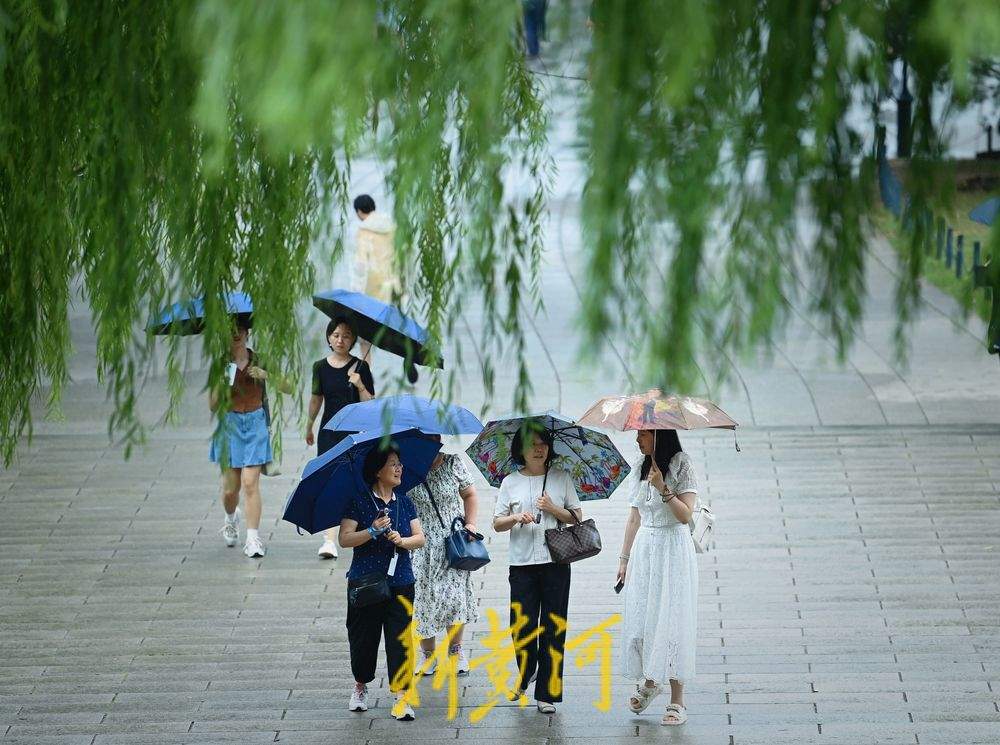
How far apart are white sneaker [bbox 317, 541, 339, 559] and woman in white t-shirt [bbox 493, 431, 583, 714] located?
3332 millimetres

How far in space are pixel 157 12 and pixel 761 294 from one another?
2285 mm

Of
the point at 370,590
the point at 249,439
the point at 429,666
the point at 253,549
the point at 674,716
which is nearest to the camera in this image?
the point at 370,590

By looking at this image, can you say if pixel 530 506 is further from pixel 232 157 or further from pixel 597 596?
pixel 232 157

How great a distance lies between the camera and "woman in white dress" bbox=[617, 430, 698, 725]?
9.37 meters

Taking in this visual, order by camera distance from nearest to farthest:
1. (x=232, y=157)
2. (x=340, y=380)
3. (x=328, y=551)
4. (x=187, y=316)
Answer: (x=232, y=157), (x=187, y=316), (x=340, y=380), (x=328, y=551)

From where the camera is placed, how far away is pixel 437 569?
10.0 meters

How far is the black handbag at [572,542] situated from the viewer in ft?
31.4

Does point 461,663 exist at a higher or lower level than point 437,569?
lower

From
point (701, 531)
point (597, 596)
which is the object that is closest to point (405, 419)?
point (701, 531)

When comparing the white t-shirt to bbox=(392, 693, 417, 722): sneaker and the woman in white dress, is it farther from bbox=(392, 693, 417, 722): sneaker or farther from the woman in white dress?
bbox=(392, 693, 417, 722): sneaker

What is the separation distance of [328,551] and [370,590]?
351 centimetres

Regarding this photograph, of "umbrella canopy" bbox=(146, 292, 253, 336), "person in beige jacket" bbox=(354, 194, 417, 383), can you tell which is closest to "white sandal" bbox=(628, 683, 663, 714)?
"umbrella canopy" bbox=(146, 292, 253, 336)

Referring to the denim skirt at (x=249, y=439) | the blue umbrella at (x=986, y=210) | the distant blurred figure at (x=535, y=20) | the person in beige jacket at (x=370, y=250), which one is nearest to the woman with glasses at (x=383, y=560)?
the denim skirt at (x=249, y=439)

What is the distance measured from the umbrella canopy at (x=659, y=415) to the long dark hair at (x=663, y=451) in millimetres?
150
